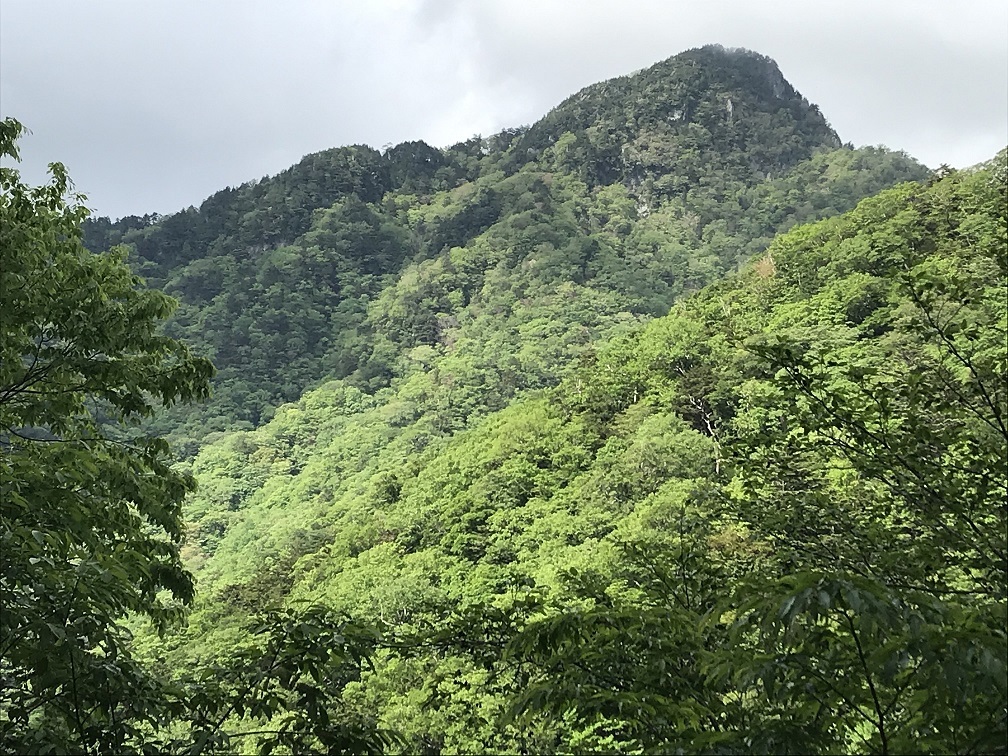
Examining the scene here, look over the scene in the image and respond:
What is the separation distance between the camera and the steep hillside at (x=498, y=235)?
8306 centimetres

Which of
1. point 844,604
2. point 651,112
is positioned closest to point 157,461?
point 844,604

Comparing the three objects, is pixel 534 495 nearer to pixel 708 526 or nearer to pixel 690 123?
pixel 708 526

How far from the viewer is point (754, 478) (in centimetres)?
454

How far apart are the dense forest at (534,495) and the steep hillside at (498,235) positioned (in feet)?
3.06

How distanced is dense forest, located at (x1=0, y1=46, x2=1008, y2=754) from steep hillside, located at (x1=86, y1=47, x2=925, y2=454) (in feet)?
3.06

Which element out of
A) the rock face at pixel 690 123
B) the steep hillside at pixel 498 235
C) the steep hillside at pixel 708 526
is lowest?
the steep hillside at pixel 708 526

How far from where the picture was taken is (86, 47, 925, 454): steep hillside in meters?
83.1

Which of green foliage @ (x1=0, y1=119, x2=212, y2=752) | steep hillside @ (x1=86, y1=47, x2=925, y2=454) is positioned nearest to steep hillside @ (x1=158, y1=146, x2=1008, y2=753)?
green foliage @ (x1=0, y1=119, x2=212, y2=752)

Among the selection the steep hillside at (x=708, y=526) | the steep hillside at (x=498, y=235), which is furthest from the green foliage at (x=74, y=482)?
the steep hillside at (x=498, y=235)

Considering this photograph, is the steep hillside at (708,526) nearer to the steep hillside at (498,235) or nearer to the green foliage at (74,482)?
the green foliage at (74,482)

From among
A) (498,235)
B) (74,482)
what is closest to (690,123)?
(498,235)

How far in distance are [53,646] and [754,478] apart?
370cm

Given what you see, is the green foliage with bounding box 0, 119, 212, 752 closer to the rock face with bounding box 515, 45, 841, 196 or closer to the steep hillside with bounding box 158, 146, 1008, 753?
the steep hillside with bounding box 158, 146, 1008, 753

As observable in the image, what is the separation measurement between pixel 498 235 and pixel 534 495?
76.2 m
